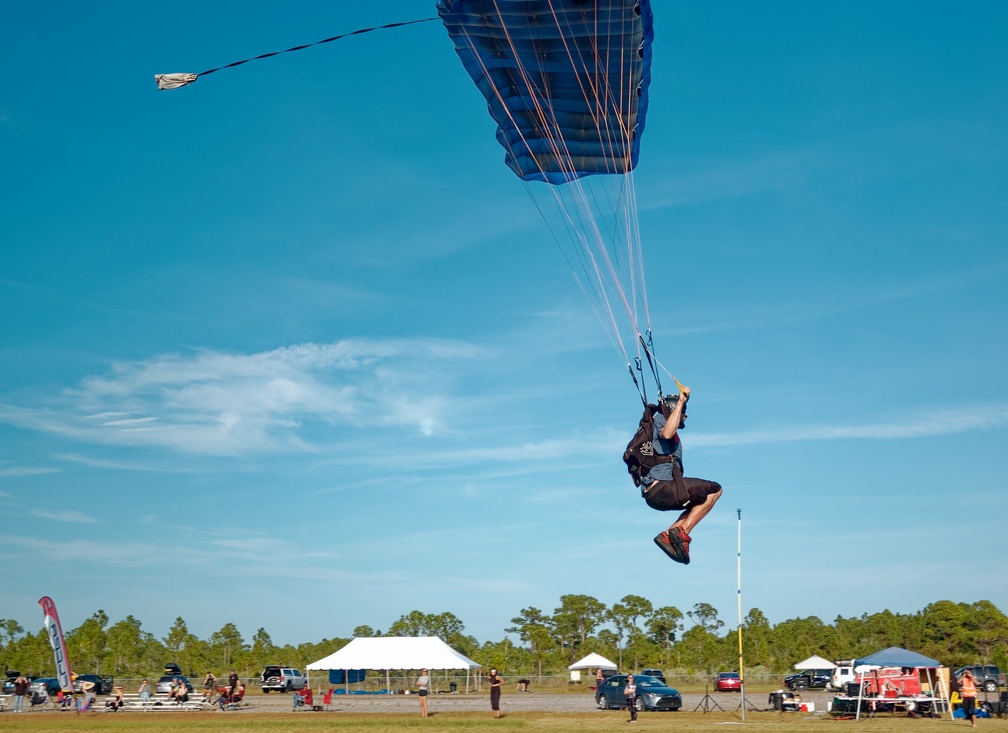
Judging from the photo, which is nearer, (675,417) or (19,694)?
(675,417)

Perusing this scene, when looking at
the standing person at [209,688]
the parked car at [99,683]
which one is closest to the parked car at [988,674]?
the standing person at [209,688]

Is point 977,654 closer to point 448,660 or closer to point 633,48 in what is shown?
point 448,660

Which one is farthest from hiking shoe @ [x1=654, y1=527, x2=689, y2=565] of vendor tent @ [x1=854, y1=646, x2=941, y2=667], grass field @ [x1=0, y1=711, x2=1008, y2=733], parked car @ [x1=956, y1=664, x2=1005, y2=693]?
parked car @ [x1=956, y1=664, x2=1005, y2=693]

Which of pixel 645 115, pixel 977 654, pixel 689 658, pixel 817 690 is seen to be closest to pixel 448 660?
pixel 817 690

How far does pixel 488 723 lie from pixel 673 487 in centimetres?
1507

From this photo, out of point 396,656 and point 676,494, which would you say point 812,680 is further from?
point 676,494

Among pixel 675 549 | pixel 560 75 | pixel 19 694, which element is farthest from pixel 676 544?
pixel 19 694

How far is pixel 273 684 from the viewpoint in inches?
2050

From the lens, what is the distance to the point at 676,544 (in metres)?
11.6

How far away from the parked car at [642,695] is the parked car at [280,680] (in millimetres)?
23077

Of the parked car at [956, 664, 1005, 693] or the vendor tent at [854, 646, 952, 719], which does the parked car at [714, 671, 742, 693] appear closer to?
the parked car at [956, 664, 1005, 693]

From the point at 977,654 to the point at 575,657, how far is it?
3134 cm

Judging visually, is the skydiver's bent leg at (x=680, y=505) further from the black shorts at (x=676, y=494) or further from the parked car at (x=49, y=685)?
the parked car at (x=49, y=685)

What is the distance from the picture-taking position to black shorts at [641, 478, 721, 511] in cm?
1159
